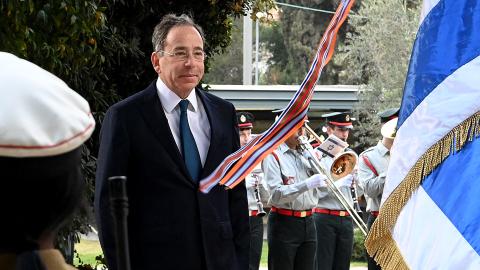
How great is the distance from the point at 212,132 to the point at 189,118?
5.2 inches

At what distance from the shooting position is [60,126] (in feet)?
5.15

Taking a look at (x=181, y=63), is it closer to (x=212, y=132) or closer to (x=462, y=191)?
(x=212, y=132)

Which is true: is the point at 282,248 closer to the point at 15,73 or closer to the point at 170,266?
the point at 170,266

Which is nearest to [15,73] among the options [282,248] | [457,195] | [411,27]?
[457,195]

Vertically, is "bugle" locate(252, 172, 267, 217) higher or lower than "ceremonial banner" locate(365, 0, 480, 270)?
lower

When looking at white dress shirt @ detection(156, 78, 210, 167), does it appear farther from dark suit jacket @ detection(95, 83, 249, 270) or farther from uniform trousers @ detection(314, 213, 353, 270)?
uniform trousers @ detection(314, 213, 353, 270)

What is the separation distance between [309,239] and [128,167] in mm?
5424

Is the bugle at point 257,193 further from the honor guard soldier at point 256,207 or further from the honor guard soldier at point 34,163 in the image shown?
the honor guard soldier at point 34,163

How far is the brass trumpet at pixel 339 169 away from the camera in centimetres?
1019

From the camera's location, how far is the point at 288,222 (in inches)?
377

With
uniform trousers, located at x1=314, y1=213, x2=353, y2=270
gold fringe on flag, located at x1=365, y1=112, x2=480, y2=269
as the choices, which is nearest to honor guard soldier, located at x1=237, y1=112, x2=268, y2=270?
uniform trousers, located at x1=314, y1=213, x2=353, y2=270

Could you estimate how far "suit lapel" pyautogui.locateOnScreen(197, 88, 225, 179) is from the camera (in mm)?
4457

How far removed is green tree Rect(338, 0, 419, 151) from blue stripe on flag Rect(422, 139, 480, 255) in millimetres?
21229

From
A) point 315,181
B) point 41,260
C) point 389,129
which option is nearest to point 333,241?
point 315,181
